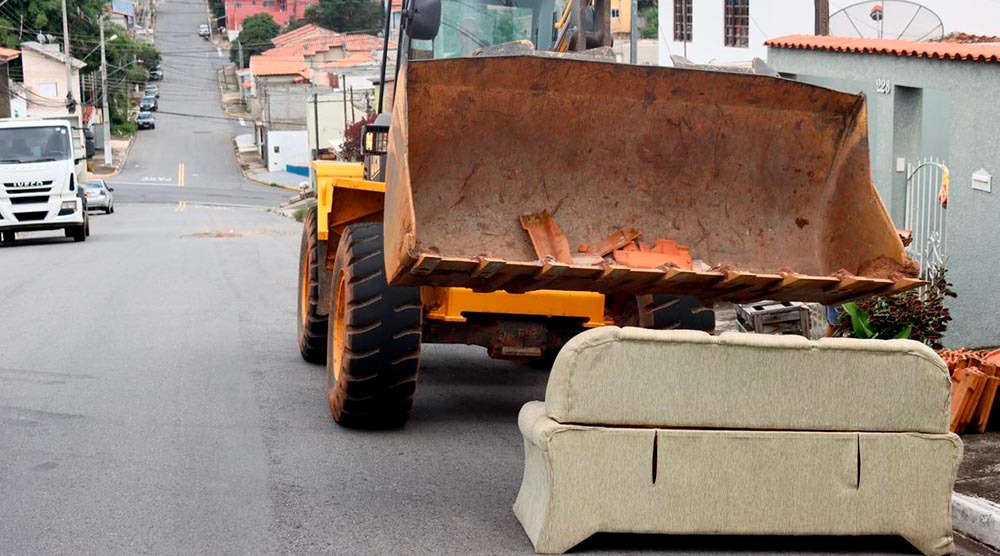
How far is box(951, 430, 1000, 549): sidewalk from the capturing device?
646cm

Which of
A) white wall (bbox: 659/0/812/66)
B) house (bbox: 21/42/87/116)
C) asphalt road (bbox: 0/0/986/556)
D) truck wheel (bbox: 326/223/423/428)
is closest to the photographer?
asphalt road (bbox: 0/0/986/556)

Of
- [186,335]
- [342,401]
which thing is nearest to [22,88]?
[186,335]

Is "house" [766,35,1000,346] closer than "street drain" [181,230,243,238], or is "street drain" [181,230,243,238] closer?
"house" [766,35,1000,346]

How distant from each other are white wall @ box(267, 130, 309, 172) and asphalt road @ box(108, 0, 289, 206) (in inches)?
89.2

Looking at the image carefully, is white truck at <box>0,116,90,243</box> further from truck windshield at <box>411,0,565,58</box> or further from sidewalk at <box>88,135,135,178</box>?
sidewalk at <box>88,135,135,178</box>

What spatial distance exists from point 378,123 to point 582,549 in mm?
4271

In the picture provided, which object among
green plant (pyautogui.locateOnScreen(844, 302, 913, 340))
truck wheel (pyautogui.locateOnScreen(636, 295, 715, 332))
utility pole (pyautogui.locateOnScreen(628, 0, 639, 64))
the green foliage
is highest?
the green foliage

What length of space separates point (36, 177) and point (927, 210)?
2104 cm

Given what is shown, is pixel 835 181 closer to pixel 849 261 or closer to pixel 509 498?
pixel 849 261

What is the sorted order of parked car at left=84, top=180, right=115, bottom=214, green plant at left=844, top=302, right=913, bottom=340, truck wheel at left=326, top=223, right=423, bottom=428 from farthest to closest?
1. parked car at left=84, top=180, right=115, bottom=214
2. green plant at left=844, top=302, right=913, bottom=340
3. truck wheel at left=326, top=223, right=423, bottom=428

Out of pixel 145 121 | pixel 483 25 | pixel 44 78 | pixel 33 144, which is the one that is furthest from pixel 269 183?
pixel 483 25

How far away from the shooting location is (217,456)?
766cm

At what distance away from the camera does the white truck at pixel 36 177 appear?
2847cm

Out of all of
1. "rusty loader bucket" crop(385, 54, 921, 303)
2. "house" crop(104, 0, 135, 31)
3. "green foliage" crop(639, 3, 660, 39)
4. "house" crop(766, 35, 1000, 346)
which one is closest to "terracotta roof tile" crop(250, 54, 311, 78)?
"green foliage" crop(639, 3, 660, 39)
